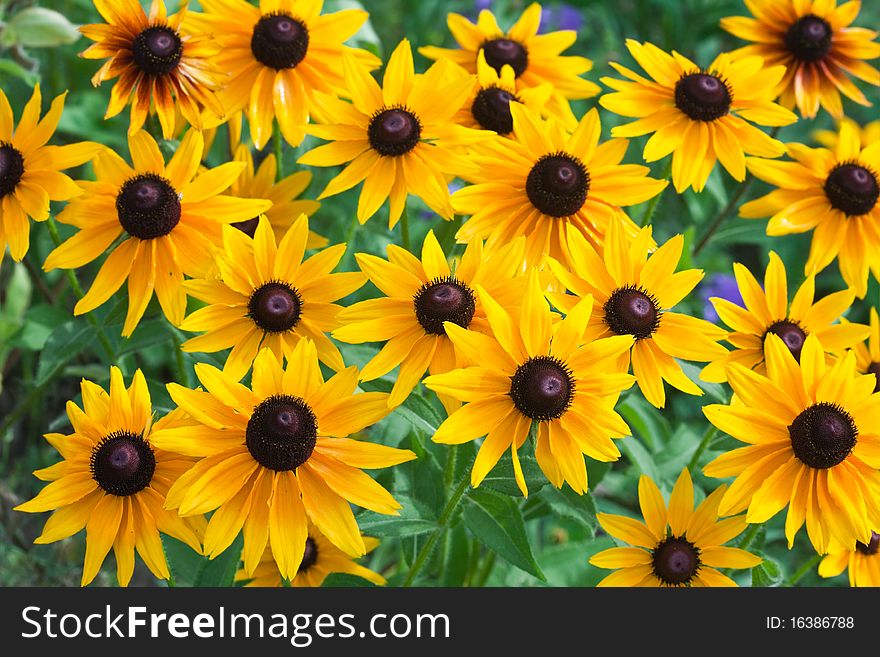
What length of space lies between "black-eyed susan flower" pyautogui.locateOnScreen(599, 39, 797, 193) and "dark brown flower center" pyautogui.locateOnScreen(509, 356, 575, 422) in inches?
18.1

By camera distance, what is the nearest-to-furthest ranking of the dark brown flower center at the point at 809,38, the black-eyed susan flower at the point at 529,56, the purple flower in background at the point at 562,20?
the black-eyed susan flower at the point at 529,56 → the dark brown flower center at the point at 809,38 → the purple flower in background at the point at 562,20

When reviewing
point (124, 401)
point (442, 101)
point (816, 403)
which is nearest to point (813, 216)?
point (816, 403)

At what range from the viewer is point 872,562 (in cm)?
142

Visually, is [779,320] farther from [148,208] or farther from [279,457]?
[148,208]

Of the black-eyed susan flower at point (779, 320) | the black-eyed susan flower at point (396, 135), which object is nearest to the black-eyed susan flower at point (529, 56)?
the black-eyed susan flower at point (396, 135)

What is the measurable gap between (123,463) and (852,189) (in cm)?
116

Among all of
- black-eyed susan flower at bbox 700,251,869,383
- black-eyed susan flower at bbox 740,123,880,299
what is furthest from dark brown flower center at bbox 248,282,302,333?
black-eyed susan flower at bbox 740,123,880,299

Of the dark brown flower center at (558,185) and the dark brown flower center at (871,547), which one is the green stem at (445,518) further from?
the dark brown flower center at (871,547)

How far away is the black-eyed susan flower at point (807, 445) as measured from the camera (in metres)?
1.20

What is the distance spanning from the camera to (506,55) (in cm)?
171

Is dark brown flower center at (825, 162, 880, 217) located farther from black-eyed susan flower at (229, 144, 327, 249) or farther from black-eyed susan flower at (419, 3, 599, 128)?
black-eyed susan flower at (229, 144, 327, 249)

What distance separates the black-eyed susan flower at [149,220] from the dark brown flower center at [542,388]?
1.46 feet
